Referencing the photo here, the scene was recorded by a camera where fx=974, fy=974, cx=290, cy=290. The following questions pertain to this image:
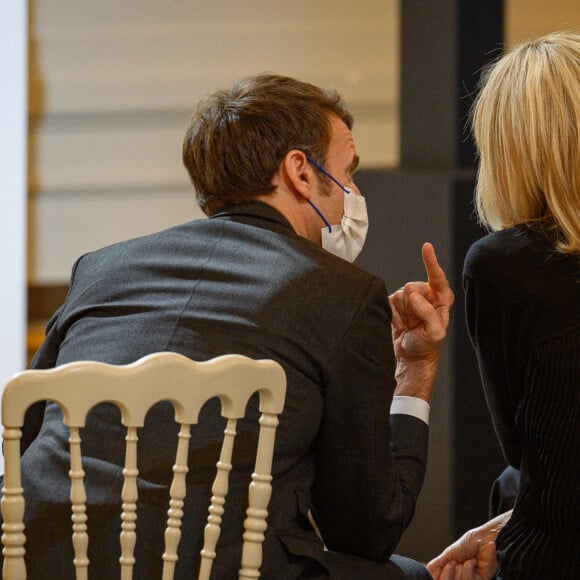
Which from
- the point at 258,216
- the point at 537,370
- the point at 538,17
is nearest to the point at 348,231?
the point at 258,216

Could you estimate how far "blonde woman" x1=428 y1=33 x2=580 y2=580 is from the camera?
58.2 inches

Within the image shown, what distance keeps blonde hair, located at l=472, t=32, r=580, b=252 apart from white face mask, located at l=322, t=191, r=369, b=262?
216 millimetres

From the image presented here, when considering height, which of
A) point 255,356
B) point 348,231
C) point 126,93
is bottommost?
point 255,356

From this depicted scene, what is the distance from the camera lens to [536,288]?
150 centimetres

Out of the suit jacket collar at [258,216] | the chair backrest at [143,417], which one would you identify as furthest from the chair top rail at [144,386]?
the suit jacket collar at [258,216]

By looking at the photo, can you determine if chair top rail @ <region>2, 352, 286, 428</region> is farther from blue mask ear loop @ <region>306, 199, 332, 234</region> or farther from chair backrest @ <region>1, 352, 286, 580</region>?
blue mask ear loop @ <region>306, 199, 332, 234</region>

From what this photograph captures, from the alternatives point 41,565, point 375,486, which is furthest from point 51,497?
point 375,486

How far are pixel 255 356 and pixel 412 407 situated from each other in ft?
1.12

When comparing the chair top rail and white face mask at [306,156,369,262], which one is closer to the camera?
the chair top rail

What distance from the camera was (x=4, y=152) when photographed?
3469mm

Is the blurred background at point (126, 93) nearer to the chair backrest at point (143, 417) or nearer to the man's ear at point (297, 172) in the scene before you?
Result: the man's ear at point (297, 172)

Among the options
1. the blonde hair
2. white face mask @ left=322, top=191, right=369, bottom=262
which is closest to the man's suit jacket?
white face mask @ left=322, top=191, right=369, bottom=262

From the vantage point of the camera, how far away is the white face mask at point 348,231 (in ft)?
5.25

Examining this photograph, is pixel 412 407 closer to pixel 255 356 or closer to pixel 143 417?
pixel 255 356
